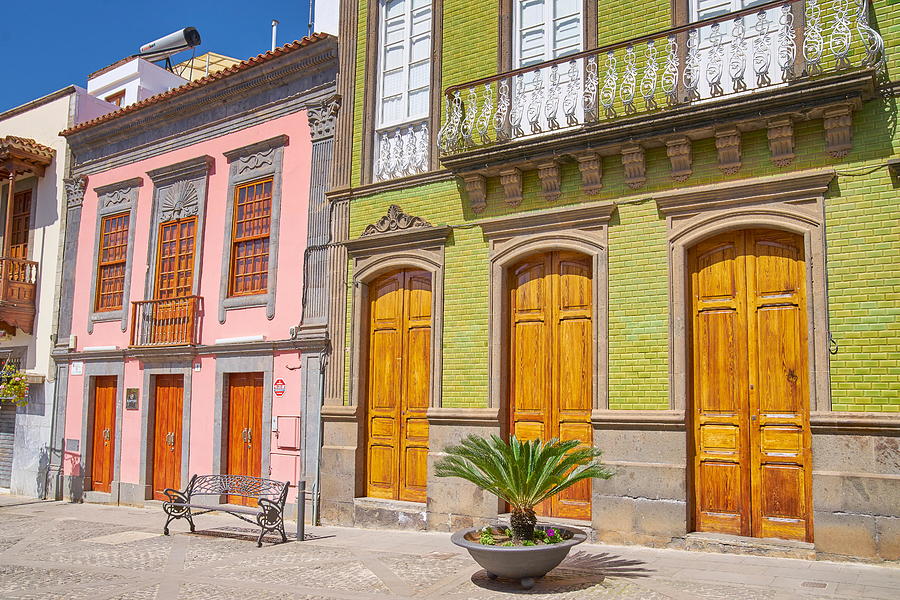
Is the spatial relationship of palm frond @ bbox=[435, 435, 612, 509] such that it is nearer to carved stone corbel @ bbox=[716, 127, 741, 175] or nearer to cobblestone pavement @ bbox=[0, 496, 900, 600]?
cobblestone pavement @ bbox=[0, 496, 900, 600]

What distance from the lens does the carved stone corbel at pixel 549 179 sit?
1067 cm

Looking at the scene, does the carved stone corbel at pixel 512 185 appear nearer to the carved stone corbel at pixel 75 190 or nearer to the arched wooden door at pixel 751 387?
the arched wooden door at pixel 751 387

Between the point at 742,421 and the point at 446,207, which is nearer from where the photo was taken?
the point at 742,421

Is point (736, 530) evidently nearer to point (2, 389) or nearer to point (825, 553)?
point (825, 553)

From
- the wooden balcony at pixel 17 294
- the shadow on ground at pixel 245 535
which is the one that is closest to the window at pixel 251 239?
the shadow on ground at pixel 245 535

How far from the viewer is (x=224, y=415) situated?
47.6 feet

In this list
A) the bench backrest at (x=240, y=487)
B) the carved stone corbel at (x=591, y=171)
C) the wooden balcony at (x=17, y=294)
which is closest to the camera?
the carved stone corbel at (x=591, y=171)

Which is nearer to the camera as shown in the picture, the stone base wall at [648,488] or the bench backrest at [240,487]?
the stone base wall at [648,488]

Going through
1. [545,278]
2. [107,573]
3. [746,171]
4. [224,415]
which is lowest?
[107,573]

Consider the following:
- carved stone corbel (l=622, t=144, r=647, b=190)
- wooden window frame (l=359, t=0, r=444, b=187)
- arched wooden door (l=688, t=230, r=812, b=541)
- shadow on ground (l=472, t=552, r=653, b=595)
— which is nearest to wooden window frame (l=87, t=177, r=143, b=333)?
wooden window frame (l=359, t=0, r=444, b=187)

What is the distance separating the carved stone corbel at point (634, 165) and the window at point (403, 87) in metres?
3.26

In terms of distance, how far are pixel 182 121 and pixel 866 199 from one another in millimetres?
12287

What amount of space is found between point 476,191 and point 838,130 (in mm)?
4521

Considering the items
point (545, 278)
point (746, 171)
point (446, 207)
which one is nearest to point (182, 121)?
point (446, 207)
